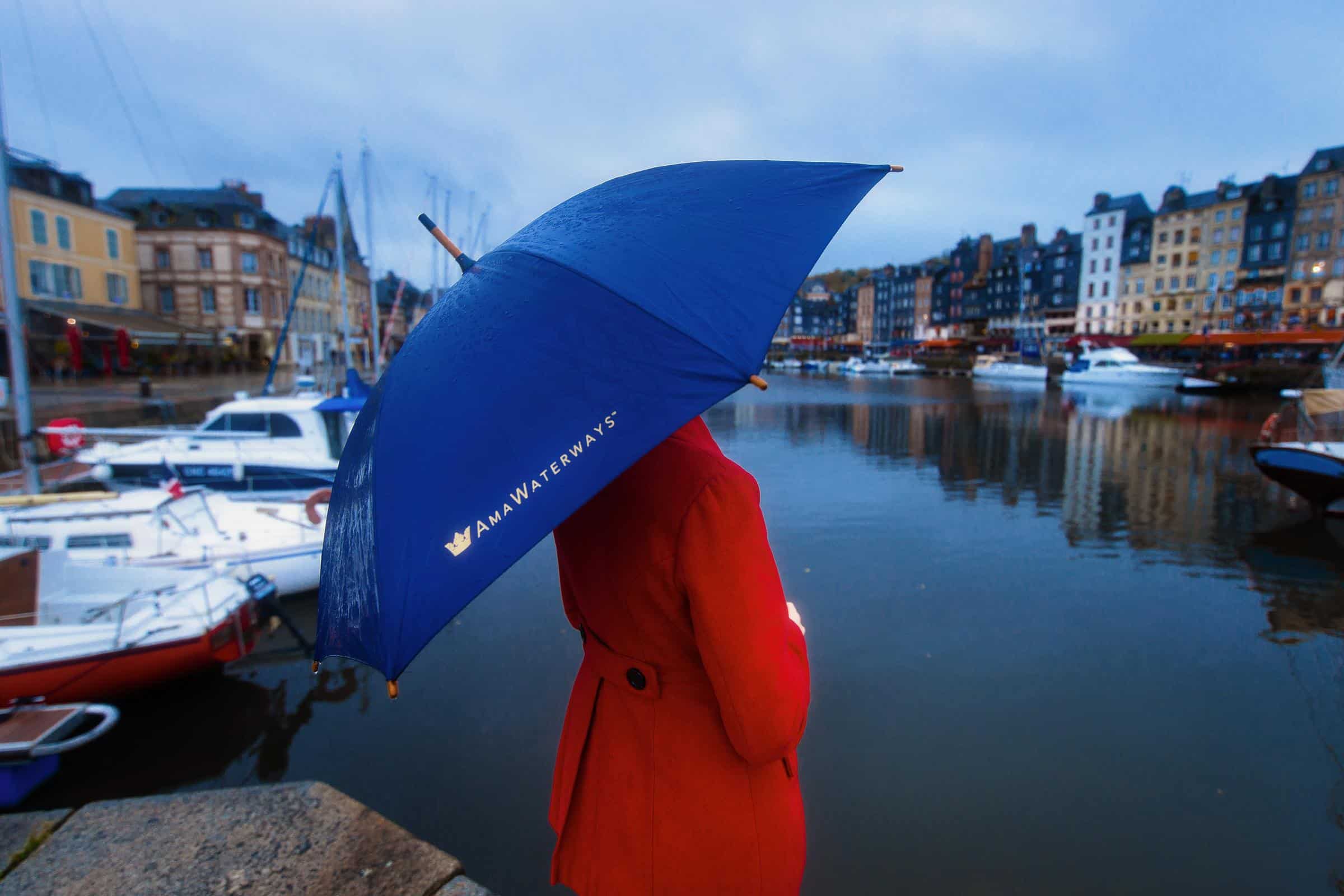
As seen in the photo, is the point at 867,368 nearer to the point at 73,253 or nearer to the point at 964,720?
the point at 73,253

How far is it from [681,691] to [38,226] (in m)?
44.2

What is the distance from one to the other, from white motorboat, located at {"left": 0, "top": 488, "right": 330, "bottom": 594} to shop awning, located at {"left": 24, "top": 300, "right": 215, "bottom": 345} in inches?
1125

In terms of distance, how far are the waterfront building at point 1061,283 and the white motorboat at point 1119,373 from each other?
85.1ft

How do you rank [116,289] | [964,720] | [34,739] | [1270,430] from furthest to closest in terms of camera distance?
1. [116,289]
2. [1270,430]
3. [964,720]
4. [34,739]

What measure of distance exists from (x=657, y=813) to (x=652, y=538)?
0.57 meters

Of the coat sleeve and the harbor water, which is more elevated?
the coat sleeve

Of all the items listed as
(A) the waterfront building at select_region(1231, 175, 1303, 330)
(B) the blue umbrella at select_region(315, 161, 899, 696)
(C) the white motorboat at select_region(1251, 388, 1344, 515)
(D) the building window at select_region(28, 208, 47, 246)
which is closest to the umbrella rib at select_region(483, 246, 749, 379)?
(B) the blue umbrella at select_region(315, 161, 899, 696)

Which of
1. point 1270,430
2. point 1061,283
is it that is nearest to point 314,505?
point 1270,430

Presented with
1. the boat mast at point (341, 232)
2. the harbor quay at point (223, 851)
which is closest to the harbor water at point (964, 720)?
the harbor quay at point (223, 851)

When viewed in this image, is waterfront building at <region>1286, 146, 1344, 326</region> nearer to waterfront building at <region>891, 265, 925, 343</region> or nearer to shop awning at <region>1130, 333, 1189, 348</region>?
shop awning at <region>1130, 333, 1189, 348</region>

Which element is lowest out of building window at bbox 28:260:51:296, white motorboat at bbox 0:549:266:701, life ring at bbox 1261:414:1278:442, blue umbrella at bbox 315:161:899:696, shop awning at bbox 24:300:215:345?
white motorboat at bbox 0:549:266:701

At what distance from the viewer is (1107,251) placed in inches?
2857

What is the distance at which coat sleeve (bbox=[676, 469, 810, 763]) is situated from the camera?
117 cm

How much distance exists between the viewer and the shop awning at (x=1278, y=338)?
→ 158ft
